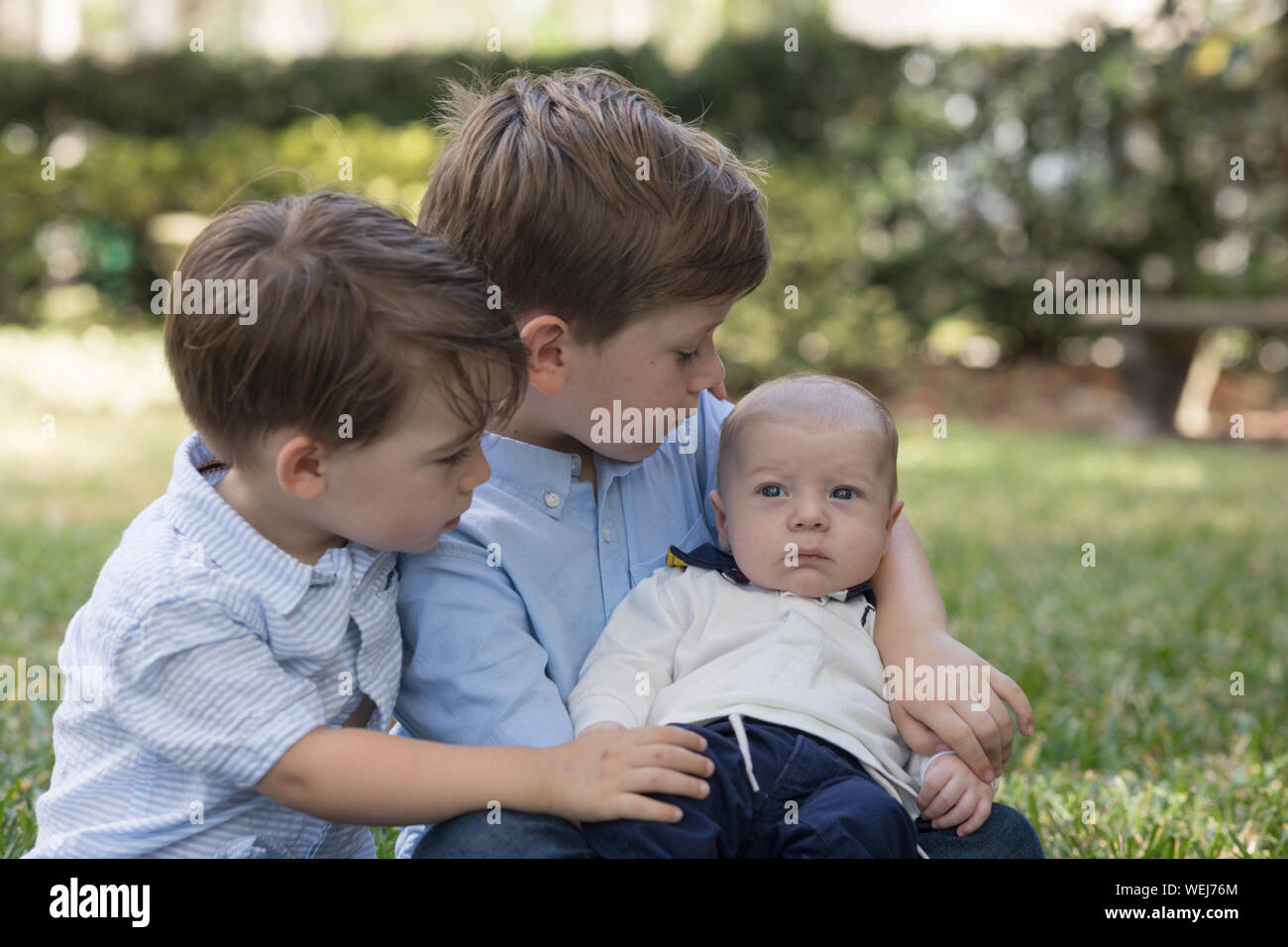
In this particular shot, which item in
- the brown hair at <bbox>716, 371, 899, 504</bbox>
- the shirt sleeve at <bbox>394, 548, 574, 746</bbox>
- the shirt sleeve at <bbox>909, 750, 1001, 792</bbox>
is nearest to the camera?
the shirt sleeve at <bbox>394, 548, 574, 746</bbox>

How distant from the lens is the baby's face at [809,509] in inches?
76.9

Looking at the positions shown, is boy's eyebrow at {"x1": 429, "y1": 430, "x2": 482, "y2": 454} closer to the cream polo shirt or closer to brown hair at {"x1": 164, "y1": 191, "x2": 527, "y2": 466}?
brown hair at {"x1": 164, "y1": 191, "x2": 527, "y2": 466}

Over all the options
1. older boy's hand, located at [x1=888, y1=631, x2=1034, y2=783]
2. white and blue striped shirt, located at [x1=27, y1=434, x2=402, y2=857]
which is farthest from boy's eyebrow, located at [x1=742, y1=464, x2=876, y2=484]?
white and blue striped shirt, located at [x1=27, y1=434, x2=402, y2=857]

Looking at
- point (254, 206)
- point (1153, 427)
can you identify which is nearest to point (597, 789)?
point (254, 206)

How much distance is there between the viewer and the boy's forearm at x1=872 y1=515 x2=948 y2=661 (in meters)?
1.98

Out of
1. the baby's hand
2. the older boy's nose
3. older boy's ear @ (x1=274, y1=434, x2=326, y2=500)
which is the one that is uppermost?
the older boy's nose

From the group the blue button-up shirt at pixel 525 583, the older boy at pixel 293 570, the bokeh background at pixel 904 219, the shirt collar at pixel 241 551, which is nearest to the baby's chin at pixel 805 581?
the blue button-up shirt at pixel 525 583

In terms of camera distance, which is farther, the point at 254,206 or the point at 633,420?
the point at 633,420

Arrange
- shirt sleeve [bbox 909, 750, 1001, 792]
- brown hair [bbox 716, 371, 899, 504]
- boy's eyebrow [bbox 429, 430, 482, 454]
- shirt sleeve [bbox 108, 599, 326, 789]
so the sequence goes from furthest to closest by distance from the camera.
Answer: brown hair [bbox 716, 371, 899, 504], shirt sleeve [bbox 909, 750, 1001, 792], boy's eyebrow [bbox 429, 430, 482, 454], shirt sleeve [bbox 108, 599, 326, 789]

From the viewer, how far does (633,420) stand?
200cm

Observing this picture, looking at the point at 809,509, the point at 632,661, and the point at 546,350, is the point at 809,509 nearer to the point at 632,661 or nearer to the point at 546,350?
the point at 632,661

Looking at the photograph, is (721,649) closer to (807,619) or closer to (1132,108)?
(807,619)

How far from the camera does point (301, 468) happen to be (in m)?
1.67
